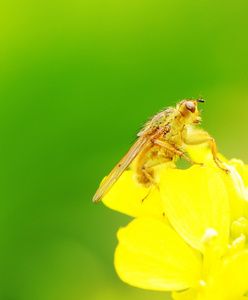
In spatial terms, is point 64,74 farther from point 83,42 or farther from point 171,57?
point 171,57

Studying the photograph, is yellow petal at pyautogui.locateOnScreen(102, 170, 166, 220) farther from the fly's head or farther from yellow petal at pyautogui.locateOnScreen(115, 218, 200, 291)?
the fly's head

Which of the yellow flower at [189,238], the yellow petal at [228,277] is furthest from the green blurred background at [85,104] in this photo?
the yellow petal at [228,277]

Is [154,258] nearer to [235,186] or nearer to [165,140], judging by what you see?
[235,186]

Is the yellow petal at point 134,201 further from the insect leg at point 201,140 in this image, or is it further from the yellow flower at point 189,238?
the insect leg at point 201,140

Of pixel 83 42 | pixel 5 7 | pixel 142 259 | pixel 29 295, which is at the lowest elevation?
pixel 29 295

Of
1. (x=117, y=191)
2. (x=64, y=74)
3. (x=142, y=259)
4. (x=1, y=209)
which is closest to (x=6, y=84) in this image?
(x=64, y=74)

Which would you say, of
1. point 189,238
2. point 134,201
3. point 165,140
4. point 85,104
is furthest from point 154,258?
point 85,104

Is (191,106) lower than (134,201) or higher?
higher
